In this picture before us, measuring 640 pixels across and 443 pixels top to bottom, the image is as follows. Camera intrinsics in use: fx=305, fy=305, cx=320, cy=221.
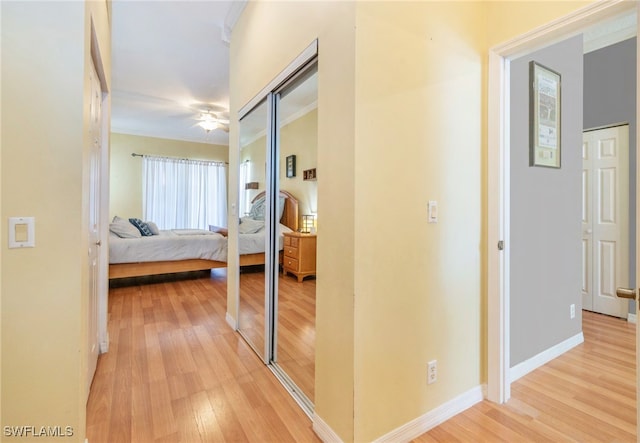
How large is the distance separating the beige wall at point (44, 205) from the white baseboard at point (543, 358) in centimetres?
239

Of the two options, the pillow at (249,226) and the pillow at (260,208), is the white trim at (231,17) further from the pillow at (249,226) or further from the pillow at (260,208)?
the pillow at (249,226)

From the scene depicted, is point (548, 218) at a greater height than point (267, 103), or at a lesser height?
lesser

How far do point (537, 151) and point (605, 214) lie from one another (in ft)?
6.62

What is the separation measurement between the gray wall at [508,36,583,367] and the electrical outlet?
72 cm

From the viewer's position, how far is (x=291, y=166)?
227cm

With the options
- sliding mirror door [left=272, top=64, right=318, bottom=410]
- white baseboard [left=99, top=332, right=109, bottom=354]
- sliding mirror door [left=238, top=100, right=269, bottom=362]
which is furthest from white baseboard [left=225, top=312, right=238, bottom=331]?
white baseboard [left=99, top=332, right=109, bottom=354]

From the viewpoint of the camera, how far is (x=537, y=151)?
2045mm

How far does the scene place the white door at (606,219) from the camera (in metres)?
3.10

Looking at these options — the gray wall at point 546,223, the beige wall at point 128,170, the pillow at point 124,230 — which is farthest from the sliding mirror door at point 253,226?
the beige wall at point 128,170

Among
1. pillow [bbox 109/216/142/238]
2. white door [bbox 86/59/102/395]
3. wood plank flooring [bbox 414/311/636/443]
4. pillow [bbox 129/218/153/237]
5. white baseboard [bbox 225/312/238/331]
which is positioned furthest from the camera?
pillow [bbox 129/218/153/237]

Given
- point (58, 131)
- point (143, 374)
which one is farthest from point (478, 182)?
point (143, 374)

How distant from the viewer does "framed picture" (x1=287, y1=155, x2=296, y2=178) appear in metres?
2.26

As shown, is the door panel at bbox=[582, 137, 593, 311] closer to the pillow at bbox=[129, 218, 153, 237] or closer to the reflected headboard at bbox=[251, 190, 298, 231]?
the reflected headboard at bbox=[251, 190, 298, 231]

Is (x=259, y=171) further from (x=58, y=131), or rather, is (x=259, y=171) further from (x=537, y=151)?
(x=537, y=151)
